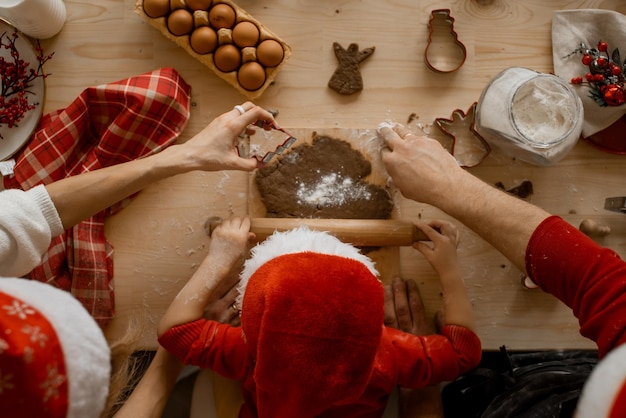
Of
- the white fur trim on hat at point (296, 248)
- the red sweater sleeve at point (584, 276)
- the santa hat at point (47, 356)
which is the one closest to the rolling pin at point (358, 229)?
the white fur trim on hat at point (296, 248)

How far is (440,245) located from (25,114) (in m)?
0.87

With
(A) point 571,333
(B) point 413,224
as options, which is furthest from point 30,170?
(A) point 571,333

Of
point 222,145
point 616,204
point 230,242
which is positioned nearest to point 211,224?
point 230,242

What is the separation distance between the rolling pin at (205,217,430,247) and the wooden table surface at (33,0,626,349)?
0.28 ft

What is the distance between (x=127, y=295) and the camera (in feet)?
3.15

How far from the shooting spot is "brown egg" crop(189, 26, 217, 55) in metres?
0.89

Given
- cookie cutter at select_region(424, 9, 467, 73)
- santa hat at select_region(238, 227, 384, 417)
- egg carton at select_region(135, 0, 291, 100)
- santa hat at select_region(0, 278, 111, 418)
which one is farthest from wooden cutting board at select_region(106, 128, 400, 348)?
santa hat at select_region(0, 278, 111, 418)

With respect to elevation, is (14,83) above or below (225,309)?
above

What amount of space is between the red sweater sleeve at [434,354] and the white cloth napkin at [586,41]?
48cm

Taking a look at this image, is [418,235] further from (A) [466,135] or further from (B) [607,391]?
(B) [607,391]

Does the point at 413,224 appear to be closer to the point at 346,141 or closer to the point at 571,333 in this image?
the point at 346,141

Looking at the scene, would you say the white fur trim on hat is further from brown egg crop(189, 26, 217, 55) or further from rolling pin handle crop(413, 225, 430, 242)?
brown egg crop(189, 26, 217, 55)

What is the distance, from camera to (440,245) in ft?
2.99

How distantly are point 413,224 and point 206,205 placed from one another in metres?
0.42
